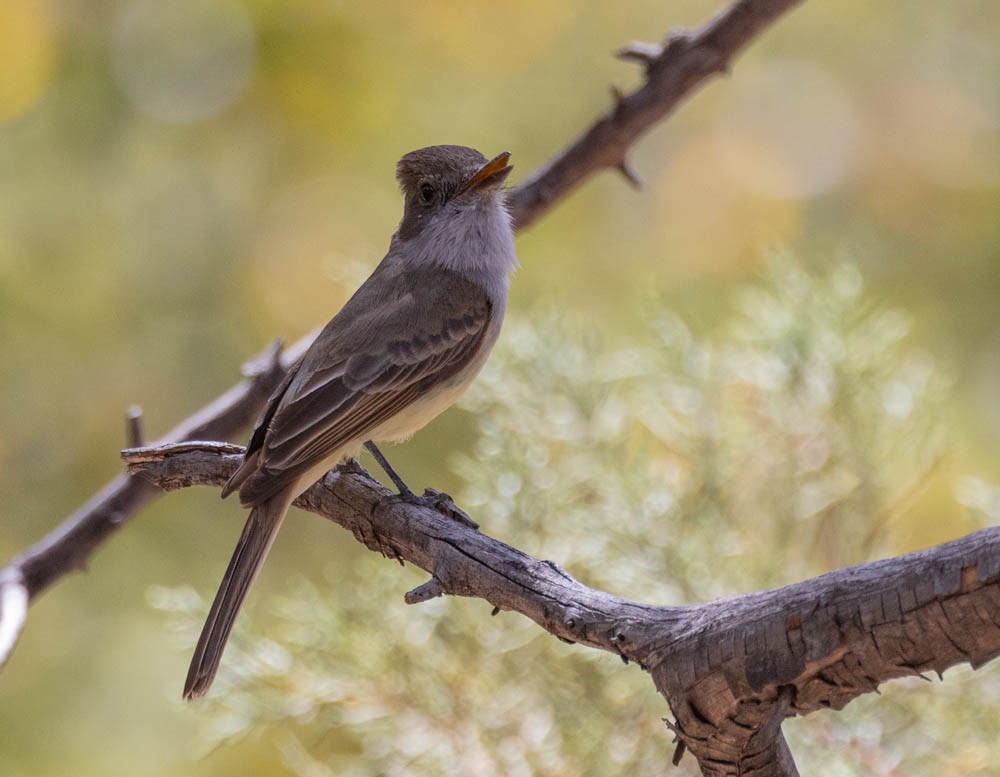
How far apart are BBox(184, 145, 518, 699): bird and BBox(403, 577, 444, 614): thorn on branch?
0.43m

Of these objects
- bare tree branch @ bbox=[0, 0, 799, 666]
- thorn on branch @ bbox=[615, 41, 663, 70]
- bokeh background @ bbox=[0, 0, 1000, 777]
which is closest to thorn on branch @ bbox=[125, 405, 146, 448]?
bare tree branch @ bbox=[0, 0, 799, 666]

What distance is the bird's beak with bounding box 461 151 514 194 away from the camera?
3081 millimetres

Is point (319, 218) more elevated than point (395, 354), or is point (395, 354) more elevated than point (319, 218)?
point (319, 218)

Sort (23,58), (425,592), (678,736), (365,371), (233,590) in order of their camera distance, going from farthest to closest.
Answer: (23,58), (365,371), (233,590), (425,592), (678,736)

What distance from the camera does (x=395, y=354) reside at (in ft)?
9.43

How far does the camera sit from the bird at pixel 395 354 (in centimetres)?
250

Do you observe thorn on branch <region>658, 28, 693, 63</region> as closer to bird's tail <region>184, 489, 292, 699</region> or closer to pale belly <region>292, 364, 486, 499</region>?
pale belly <region>292, 364, 486, 499</region>

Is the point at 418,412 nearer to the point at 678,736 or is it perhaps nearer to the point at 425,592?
the point at 425,592

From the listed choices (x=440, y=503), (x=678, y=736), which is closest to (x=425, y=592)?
(x=440, y=503)

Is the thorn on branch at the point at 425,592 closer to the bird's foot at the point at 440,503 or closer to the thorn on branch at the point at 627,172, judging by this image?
the bird's foot at the point at 440,503

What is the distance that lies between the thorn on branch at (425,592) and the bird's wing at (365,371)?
20.4 inches

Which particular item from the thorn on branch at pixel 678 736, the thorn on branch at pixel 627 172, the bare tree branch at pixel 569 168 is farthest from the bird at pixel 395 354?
the thorn on branch at pixel 678 736

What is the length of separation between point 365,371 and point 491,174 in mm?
652

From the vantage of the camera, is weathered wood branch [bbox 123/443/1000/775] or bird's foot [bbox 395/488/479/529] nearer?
weathered wood branch [bbox 123/443/1000/775]
